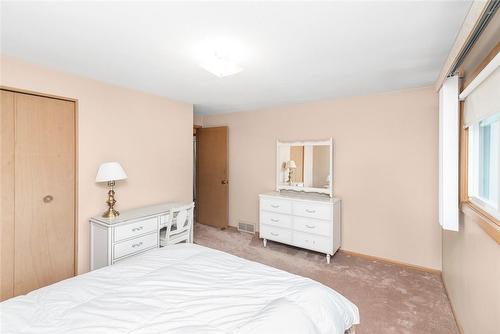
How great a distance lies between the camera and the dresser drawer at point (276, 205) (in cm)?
351

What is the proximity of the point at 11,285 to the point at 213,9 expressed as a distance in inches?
115

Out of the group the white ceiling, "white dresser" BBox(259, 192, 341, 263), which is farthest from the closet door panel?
"white dresser" BBox(259, 192, 341, 263)

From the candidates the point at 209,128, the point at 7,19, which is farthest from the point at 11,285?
the point at 209,128

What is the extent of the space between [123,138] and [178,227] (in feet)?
4.32

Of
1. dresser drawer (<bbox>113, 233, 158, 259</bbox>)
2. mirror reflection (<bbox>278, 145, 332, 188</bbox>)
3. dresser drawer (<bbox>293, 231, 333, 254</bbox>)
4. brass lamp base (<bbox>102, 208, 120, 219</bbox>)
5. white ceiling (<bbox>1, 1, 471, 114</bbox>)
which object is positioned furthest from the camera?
mirror reflection (<bbox>278, 145, 332, 188</bbox>)

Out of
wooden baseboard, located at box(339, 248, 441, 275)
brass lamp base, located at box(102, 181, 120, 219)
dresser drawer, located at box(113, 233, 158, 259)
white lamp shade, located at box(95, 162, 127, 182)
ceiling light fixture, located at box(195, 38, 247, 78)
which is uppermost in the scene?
ceiling light fixture, located at box(195, 38, 247, 78)

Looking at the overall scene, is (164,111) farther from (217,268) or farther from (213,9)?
(217,268)

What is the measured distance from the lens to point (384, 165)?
10.5ft

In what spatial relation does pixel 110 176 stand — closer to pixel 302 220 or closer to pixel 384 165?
pixel 302 220

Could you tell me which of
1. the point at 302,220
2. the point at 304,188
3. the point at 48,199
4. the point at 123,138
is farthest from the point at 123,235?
the point at 304,188

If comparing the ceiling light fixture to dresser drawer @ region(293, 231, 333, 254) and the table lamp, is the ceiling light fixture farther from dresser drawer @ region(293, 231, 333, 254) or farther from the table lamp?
dresser drawer @ region(293, 231, 333, 254)

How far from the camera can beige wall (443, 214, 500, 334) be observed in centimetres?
130

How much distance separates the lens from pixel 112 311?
1.19 m

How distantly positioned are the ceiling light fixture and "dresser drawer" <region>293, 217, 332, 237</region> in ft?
7.32
